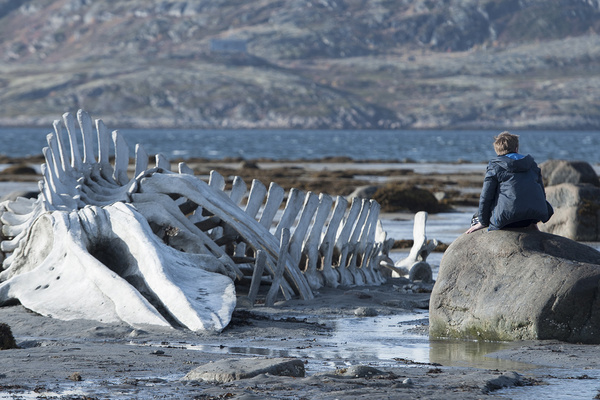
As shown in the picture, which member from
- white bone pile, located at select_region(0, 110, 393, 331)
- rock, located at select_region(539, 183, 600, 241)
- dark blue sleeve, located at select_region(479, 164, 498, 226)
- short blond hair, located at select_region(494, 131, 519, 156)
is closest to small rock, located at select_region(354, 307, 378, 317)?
white bone pile, located at select_region(0, 110, 393, 331)

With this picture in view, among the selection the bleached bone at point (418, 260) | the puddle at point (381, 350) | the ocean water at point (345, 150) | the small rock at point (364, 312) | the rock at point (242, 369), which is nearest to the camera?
the rock at point (242, 369)

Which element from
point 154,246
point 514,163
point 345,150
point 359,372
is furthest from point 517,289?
point 345,150

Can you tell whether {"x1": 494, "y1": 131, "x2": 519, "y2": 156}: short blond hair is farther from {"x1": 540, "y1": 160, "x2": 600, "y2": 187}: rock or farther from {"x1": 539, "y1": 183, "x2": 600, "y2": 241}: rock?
{"x1": 540, "y1": 160, "x2": 600, "y2": 187}: rock

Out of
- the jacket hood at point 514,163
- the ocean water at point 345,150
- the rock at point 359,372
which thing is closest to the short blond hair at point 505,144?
the jacket hood at point 514,163

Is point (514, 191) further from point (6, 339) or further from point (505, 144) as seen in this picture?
point (6, 339)

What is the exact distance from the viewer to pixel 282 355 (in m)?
6.68

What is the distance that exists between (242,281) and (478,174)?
119 feet

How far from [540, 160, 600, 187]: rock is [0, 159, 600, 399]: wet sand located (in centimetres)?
2311

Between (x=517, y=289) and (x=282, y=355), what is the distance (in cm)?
195

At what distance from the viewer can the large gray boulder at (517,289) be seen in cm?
711

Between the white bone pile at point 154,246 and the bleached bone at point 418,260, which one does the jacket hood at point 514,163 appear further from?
the bleached bone at point 418,260

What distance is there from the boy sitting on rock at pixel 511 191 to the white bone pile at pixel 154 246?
7.05ft

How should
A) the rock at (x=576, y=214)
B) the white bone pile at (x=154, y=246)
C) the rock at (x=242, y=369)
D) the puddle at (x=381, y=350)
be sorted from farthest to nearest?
the rock at (x=576, y=214) → the white bone pile at (x=154, y=246) → the puddle at (x=381, y=350) → the rock at (x=242, y=369)

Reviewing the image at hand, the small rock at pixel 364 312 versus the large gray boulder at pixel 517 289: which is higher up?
the large gray boulder at pixel 517 289
